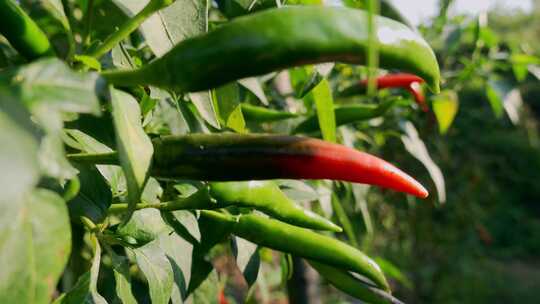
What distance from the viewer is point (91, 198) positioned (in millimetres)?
595

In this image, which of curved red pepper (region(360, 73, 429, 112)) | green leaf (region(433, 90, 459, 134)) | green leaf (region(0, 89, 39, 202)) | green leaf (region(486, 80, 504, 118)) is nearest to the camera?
green leaf (region(0, 89, 39, 202))

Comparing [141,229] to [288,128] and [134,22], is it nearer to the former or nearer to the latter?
[134,22]

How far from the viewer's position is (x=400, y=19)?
Answer: 26.0 inches

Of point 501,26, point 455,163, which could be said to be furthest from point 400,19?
point 501,26

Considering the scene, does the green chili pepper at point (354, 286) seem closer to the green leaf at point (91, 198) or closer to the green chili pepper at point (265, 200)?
the green chili pepper at point (265, 200)

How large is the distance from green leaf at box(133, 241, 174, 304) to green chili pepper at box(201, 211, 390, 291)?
10cm

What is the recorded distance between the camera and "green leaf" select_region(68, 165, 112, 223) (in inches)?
23.2

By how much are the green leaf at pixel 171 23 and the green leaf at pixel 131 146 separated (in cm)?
11

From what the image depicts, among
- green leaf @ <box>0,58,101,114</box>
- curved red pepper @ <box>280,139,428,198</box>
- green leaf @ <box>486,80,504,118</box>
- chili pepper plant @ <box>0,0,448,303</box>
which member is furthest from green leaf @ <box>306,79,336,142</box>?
green leaf @ <box>486,80,504,118</box>

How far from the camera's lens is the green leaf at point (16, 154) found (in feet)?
0.88

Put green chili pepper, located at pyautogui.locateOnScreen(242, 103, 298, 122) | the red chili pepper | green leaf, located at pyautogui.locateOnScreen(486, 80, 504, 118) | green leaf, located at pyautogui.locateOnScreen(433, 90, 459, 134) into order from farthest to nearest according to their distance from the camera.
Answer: green leaf, located at pyautogui.locateOnScreen(486, 80, 504, 118) → green leaf, located at pyautogui.locateOnScreen(433, 90, 459, 134) → green chili pepper, located at pyautogui.locateOnScreen(242, 103, 298, 122) → the red chili pepper

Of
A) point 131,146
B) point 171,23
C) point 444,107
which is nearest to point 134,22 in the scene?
point 171,23

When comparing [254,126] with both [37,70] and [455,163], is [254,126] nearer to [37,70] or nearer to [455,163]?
[37,70]

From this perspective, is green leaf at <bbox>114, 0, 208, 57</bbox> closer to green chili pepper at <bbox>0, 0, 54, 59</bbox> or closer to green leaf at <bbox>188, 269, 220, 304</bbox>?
green chili pepper at <bbox>0, 0, 54, 59</bbox>
